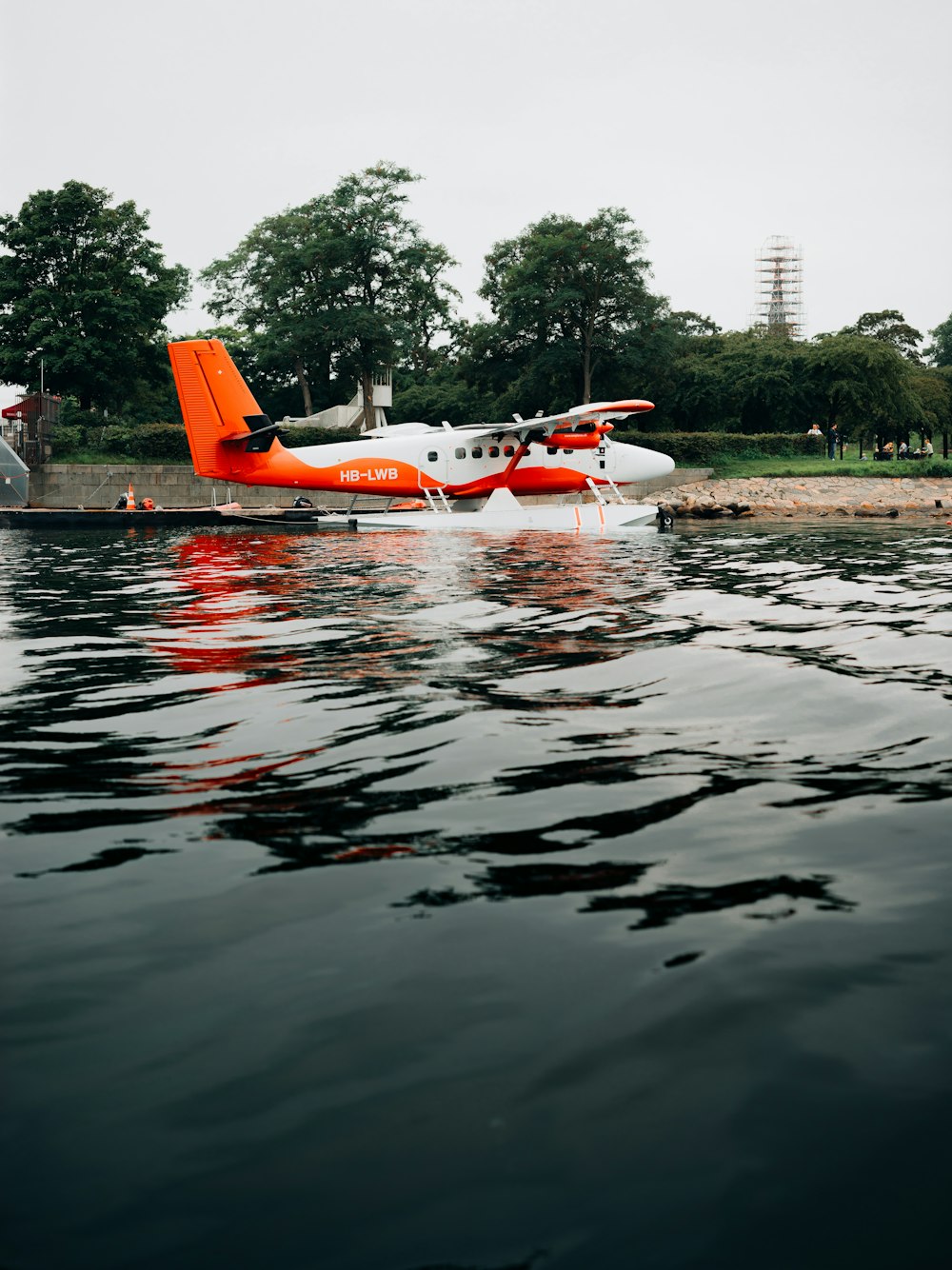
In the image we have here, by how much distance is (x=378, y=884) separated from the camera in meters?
3.67

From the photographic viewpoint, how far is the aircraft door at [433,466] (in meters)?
31.6

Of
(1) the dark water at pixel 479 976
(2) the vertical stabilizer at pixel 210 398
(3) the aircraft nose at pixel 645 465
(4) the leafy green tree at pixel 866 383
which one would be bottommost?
(1) the dark water at pixel 479 976

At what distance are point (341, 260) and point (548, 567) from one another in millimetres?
52145

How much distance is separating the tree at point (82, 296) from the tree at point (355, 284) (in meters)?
7.30

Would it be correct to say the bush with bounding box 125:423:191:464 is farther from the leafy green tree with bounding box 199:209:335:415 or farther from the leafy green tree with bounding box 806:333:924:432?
the leafy green tree with bounding box 806:333:924:432

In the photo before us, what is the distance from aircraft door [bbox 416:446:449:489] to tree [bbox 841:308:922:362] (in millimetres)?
85362

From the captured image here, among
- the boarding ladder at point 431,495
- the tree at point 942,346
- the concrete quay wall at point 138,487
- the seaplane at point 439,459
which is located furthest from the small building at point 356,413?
the tree at point 942,346

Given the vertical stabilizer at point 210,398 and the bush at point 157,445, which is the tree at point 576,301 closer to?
the bush at point 157,445

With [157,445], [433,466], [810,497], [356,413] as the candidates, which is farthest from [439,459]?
[356,413]

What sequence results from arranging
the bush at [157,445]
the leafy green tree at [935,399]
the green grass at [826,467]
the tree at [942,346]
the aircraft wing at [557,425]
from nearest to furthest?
1. the aircraft wing at [557,425]
2. the green grass at [826,467]
3. the bush at [157,445]
4. the leafy green tree at [935,399]
5. the tree at [942,346]

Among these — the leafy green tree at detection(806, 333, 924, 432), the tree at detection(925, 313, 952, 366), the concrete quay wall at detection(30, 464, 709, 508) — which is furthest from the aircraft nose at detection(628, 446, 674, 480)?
the tree at detection(925, 313, 952, 366)

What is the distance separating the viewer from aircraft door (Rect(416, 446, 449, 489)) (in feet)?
104

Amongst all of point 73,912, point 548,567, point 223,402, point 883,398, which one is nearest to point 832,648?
point 73,912

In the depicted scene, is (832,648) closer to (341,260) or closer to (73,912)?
(73,912)
